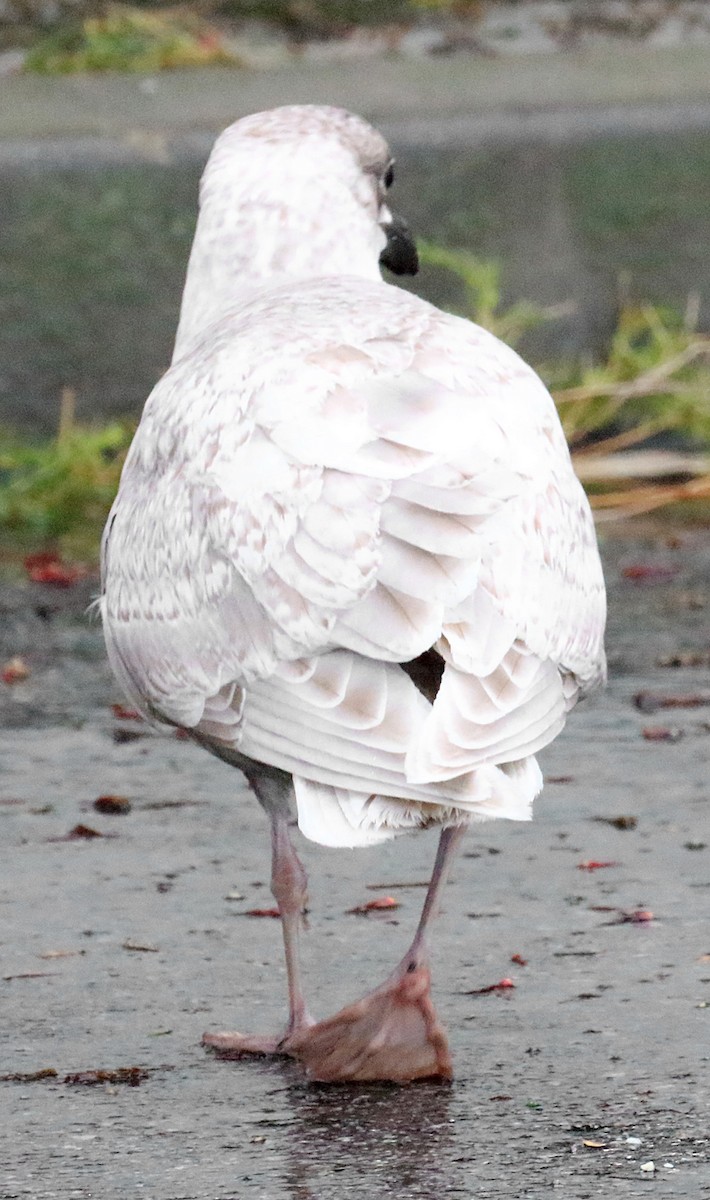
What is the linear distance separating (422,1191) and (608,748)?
225cm

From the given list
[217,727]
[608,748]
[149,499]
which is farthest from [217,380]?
[608,748]

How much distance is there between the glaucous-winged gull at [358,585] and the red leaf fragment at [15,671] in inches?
75.2

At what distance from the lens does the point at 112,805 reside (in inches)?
182

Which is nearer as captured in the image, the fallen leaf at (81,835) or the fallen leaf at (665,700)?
the fallen leaf at (81,835)

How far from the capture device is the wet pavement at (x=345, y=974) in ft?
9.74

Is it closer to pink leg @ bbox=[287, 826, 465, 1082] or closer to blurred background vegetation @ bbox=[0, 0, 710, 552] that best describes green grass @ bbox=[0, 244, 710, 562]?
blurred background vegetation @ bbox=[0, 0, 710, 552]

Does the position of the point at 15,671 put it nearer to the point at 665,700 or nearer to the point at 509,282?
the point at 665,700

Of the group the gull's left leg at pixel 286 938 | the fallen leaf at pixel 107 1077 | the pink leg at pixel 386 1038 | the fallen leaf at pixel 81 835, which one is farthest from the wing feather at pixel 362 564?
the fallen leaf at pixel 81 835

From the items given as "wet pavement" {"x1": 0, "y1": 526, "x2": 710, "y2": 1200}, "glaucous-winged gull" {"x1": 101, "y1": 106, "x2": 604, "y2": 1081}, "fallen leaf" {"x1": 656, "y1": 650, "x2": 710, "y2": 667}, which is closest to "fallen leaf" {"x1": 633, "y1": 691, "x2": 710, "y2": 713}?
"wet pavement" {"x1": 0, "y1": 526, "x2": 710, "y2": 1200}

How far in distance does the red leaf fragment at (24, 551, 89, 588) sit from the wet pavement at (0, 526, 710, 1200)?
114 cm

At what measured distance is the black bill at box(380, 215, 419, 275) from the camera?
15.3 feet

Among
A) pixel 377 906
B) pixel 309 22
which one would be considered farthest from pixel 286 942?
pixel 309 22

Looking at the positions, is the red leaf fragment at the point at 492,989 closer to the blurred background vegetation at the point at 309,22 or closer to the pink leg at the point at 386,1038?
the pink leg at the point at 386,1038

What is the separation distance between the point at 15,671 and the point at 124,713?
0.45 meters
